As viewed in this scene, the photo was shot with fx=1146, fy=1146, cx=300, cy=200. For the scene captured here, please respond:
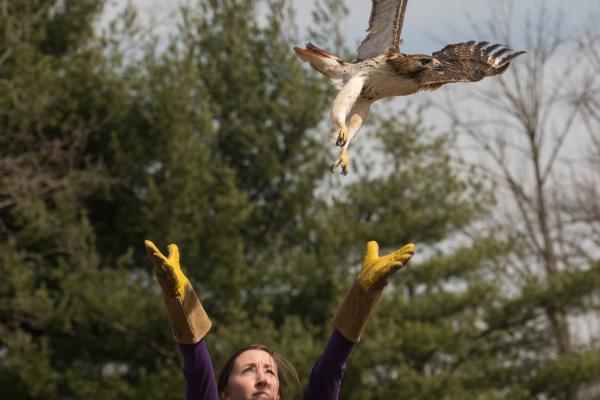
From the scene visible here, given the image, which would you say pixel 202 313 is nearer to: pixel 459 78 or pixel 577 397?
pixel 459 78

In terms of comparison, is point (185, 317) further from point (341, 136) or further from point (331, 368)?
point (341, 136)

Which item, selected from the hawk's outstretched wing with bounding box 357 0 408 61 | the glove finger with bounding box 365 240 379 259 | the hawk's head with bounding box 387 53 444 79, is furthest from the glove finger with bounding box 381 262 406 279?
the hawk's outstretched wing with bounding box 357 0 408 61

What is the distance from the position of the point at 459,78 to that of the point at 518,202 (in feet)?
53.7

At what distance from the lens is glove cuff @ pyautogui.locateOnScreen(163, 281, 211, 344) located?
3496 mm

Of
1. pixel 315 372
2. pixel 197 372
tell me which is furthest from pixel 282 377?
pixel 197 372

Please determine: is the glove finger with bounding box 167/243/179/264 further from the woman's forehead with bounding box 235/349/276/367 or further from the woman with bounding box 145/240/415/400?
the woman's forehead with bounding box 235/349/276/367

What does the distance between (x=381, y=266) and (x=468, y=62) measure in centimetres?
160

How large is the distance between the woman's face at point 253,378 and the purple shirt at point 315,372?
0.45ft

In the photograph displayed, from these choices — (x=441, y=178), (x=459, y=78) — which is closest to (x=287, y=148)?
(x=441, y=178)

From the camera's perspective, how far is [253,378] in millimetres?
3715

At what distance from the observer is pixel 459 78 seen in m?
4.58

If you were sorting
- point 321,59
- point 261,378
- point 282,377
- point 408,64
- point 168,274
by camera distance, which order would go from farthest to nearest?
1. point 321,59
2. point 408,64
3. point 282,377
4. point 261,378
5. point 168,274

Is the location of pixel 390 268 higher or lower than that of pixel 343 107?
lower

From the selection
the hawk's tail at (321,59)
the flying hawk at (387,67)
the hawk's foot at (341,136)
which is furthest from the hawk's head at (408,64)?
the hawk's foot at (341,136)
